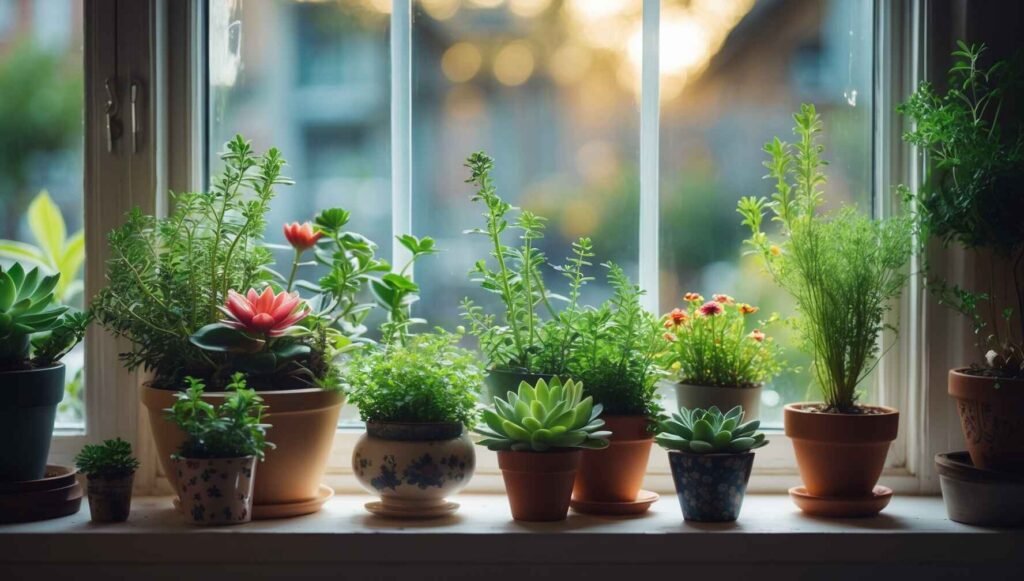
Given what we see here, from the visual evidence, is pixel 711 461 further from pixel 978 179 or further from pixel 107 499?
pixel 107 499

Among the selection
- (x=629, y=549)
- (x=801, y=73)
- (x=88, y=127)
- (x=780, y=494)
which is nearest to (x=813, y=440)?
(x=780, y=494)

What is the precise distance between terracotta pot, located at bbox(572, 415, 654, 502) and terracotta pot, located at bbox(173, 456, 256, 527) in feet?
1.90

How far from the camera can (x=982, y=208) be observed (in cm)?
164

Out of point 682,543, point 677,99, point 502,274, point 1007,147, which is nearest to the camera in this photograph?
point 682,543

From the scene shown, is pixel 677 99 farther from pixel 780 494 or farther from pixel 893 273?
pixel 780 494

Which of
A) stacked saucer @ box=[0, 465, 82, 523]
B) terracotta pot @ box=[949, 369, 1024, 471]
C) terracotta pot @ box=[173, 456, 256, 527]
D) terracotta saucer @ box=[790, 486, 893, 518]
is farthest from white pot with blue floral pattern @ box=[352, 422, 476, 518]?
terracotta pot @ box=[949, 369, 1024, 471]

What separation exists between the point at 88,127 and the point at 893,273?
1.59 m

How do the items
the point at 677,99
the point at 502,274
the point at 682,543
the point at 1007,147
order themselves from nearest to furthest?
the point at 682,543 → the point at 1007,147 → the point at 502,274 → the point at 677,99

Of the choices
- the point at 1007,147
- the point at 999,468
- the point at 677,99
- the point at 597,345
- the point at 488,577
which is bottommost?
the point at 488,577

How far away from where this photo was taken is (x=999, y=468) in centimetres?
162

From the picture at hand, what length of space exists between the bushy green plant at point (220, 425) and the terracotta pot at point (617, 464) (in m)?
0.57

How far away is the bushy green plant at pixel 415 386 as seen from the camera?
168 centimetres

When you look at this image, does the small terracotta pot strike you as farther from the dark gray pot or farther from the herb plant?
the herb plant

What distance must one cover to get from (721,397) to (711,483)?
19 centimetres
